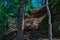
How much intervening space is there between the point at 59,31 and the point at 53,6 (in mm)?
2848

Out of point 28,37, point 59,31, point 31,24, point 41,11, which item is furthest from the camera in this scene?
point 41,11

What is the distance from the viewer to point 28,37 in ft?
59.7

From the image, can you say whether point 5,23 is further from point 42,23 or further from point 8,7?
point 42,23

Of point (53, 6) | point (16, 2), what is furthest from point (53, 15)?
point (16, 2)

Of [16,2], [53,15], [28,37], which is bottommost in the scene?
[28,37]

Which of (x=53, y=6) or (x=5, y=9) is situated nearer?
(x=53, y=6)

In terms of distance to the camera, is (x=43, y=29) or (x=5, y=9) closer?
(x=43, y=29)

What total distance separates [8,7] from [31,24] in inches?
124

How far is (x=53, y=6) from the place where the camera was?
18.6 m

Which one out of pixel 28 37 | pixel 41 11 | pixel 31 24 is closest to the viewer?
pixel 28 37

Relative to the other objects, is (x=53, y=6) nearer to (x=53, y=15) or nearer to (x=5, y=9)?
(x=53, y=15)

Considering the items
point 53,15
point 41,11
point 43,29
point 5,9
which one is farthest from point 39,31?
point 5,9

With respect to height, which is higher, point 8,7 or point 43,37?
point 8,7

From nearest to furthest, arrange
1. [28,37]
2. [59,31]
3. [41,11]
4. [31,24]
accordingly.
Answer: [59,31], [28,37], [31,24], [41,11]
